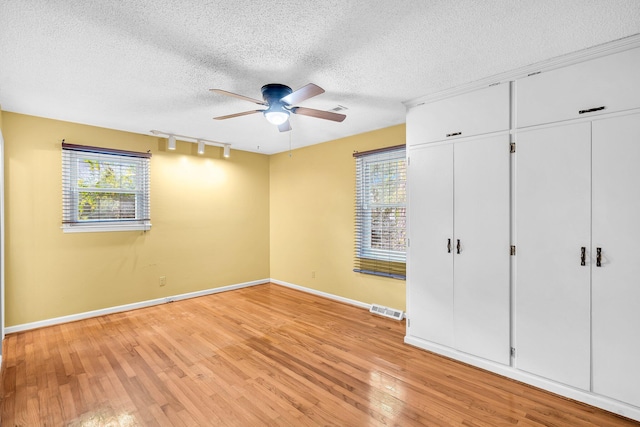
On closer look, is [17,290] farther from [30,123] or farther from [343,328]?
[343,328]

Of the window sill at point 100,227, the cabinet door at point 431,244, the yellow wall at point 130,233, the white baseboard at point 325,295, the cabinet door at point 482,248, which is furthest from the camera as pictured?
the white baseboard at point 325,295

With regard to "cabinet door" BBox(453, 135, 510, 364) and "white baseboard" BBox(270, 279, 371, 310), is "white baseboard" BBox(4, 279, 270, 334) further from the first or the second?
"cabinet door" BBox(453, 135, 510, 364)

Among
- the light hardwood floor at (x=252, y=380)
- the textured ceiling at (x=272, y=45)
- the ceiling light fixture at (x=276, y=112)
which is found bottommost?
the light hardwood floor at (x=252, y=380)

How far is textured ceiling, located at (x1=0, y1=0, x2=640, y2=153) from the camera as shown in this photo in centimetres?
180

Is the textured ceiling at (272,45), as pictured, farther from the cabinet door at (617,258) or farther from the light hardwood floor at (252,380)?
the light hardwood floor at (252,380)

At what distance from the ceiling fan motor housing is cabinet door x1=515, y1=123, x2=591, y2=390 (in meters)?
2.10

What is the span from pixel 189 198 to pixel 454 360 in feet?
14.6

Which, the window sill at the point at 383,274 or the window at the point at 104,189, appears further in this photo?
the window sill at the point at 383,274

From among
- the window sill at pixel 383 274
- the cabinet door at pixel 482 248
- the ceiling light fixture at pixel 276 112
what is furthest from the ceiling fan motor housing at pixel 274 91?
the window sill at pixel 383 274

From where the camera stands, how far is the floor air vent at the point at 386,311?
4.08 metres

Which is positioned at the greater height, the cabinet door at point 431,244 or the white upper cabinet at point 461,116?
the white upper cabinet at point 461,116

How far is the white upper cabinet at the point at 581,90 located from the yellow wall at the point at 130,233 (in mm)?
4586

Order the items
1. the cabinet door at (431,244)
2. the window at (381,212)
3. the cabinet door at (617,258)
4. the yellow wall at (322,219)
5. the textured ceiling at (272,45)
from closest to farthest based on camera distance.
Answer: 1. the textured ceiling at (272,45)
2. the cabinet door at (617,258)
3. the cabinet door at (431,244)
4. the window at (381,212)
5. the yellow wall at (322,219)

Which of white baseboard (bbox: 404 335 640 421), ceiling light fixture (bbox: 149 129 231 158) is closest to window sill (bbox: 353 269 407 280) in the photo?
white baseboard (bbox: 404 335 640 421)
